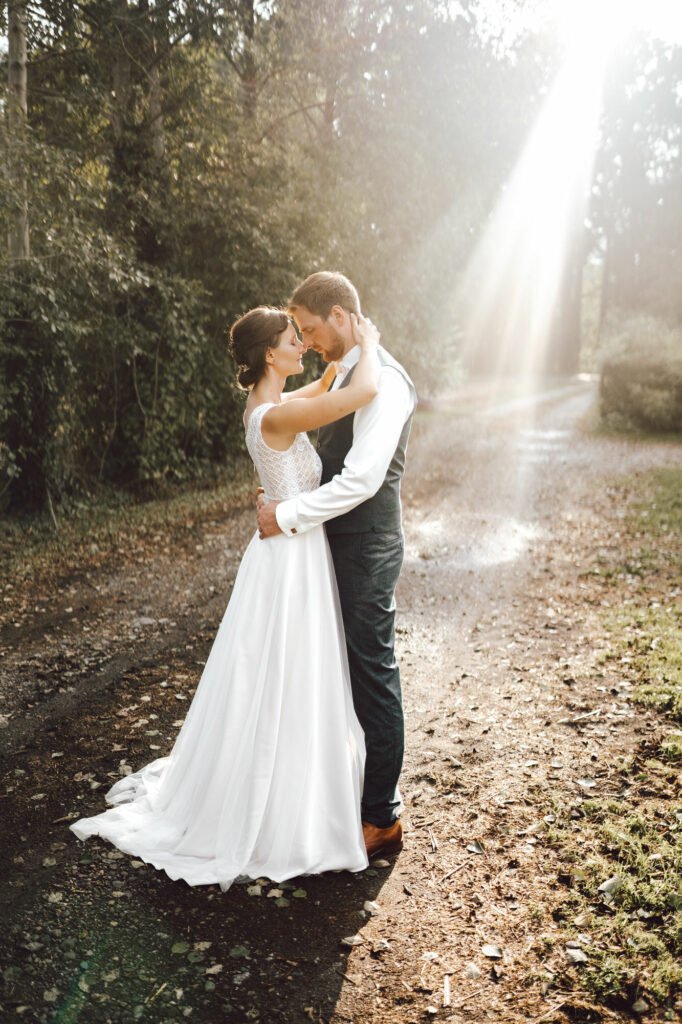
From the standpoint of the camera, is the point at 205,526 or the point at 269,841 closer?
Result: the point at 269,841

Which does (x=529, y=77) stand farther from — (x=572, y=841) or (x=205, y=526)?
(x=572, y=841)

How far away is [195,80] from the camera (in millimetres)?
12078

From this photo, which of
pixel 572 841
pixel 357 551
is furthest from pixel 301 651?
pixel 572 841

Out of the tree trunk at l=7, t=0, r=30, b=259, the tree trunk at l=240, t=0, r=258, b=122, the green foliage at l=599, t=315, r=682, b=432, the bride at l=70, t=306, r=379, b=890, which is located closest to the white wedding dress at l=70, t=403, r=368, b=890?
the bride at l=70, t=306, r=379, b=890

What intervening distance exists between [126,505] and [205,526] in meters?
1.75

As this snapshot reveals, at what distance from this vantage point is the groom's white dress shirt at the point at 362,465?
3.42m

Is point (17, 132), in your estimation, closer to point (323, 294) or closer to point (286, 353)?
point (286, 353)

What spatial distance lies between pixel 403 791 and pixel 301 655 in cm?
129

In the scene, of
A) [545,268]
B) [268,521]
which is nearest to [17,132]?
[268,521]

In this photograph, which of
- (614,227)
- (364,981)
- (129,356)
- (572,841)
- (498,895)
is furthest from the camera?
(614,227)

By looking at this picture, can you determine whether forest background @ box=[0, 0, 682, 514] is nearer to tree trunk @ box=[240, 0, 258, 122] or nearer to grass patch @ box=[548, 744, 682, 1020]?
tree trunk @ box=[240, 0, 258, 122]

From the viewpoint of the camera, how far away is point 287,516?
3.52 metres

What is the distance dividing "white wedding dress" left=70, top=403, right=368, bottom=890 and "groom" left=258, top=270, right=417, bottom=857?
9 centimetres

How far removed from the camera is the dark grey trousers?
3691 millimetres
